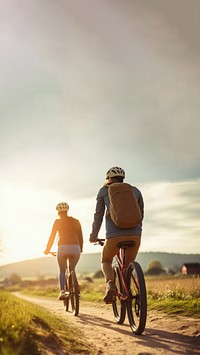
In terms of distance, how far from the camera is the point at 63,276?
10562mm

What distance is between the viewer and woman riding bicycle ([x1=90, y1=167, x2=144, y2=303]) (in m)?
7.14

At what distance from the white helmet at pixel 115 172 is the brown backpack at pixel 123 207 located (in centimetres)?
43

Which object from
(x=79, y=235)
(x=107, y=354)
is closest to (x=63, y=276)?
(x=79, y=235)

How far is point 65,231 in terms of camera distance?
10.6m

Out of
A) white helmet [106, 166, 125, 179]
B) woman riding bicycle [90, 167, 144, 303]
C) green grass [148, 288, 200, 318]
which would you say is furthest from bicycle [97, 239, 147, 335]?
green grass [148, 288, 200, 318]

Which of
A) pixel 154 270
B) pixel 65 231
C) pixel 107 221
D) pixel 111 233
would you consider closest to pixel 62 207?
pixel 65 231

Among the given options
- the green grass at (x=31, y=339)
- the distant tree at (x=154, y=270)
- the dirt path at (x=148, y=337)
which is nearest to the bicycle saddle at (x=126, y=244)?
the dirt path at (x=148, y=337)

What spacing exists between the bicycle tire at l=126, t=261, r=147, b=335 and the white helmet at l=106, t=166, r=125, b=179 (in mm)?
1732

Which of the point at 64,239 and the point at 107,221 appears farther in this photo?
the point at 64,239

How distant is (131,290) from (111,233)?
115cm

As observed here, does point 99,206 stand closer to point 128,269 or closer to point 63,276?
point 128,269

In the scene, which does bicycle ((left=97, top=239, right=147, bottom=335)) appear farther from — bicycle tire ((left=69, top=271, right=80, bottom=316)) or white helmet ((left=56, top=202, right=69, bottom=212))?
white helmet ((left=56, top=202, right=69, bottom=212))

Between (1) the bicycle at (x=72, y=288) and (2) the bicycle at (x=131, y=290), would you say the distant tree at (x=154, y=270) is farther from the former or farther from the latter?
(2) the bicycle at (x=131, y=290)

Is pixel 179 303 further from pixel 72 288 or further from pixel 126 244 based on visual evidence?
pixel 126 244
